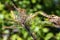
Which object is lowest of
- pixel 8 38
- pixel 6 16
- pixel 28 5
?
pixel 8 38

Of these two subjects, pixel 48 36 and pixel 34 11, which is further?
pixel 34 11

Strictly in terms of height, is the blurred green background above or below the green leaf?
above

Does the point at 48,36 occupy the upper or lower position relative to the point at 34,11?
lower

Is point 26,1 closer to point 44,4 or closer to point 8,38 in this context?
point 44,4

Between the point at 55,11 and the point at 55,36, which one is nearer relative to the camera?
the point at 55,36

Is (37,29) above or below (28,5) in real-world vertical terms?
below

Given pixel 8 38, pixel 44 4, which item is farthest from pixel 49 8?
pixel 8 38

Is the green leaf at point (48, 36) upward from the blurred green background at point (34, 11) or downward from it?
downward

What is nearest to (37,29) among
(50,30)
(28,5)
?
(50,30)

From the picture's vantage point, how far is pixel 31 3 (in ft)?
6.65

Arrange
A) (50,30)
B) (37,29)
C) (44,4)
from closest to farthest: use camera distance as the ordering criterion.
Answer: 1. (37,29)
2. (50,30)
3. (44,4)

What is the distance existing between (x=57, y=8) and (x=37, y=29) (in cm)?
43

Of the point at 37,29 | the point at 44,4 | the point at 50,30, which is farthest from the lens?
the point at 44,4

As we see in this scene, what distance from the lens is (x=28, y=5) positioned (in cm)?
203
